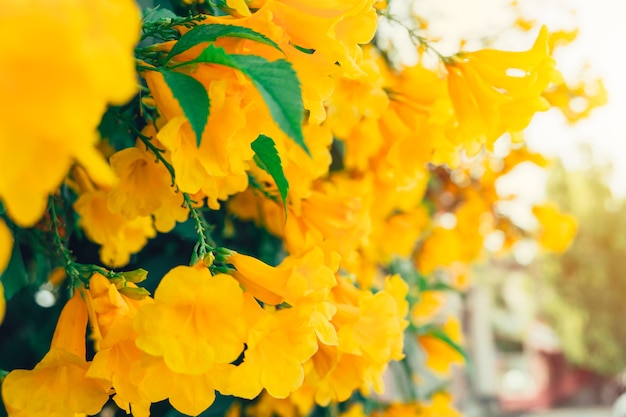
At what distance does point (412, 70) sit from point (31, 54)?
716 mm

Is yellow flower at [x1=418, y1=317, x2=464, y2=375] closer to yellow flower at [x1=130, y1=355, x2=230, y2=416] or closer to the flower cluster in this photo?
the flower cluster

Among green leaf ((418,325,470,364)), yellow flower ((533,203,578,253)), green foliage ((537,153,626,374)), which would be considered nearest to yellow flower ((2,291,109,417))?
green leaf ((418,325,470,364))

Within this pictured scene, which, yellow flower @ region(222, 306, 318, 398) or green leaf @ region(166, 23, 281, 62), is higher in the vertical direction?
green leaf @ region(166, 23, 281, 62)

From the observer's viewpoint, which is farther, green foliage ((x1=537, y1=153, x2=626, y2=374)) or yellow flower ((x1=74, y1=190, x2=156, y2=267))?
green foliage ((x1=537, y1=153, x2=626, y2=374))

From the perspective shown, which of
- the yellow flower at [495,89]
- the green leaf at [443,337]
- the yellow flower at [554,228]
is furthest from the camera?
the yellow flower at [554,228]

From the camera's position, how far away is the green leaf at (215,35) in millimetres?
396

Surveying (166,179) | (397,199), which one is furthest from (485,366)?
(166,179)

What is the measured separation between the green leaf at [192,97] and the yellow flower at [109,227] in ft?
0.81

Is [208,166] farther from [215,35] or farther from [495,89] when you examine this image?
[495,89]

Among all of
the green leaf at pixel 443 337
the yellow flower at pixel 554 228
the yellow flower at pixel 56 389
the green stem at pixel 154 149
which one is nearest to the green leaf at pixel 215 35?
the green stem at pixel 154 149

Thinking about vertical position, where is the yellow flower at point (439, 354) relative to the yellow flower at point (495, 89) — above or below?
below

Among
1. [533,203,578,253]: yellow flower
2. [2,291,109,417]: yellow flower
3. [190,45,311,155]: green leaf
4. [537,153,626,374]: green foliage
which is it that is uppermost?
[190,45,311,155]: green leaf

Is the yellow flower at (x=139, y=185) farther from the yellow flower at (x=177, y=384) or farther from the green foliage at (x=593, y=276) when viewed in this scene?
the green foliage at (x=593, y=276)

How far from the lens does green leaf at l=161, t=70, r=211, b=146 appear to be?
0.37 meters
